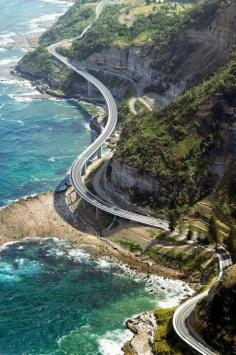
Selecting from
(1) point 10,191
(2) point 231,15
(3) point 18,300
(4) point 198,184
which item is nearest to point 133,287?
A: (3) point 18,300

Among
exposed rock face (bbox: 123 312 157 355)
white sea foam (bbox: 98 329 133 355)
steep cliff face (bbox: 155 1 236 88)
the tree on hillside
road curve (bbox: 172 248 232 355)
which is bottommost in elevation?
white sea foam (bbox: 98 329 133 355)

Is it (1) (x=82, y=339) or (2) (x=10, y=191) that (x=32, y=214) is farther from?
(1) (x=82, y=339)

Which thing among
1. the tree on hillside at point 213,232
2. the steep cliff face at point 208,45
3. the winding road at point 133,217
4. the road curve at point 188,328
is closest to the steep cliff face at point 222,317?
the road curve at point 188,328

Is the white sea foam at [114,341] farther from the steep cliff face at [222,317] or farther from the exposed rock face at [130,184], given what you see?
the exposed rock face at [130,184]

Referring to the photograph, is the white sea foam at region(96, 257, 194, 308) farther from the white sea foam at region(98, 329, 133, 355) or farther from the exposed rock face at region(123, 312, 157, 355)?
the white sea foam at region(98, 329, 133, 355)

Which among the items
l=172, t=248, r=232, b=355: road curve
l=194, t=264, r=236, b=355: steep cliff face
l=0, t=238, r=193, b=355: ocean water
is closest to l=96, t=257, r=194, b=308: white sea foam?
l=0, t=238, r=193, b=355: ocean water
